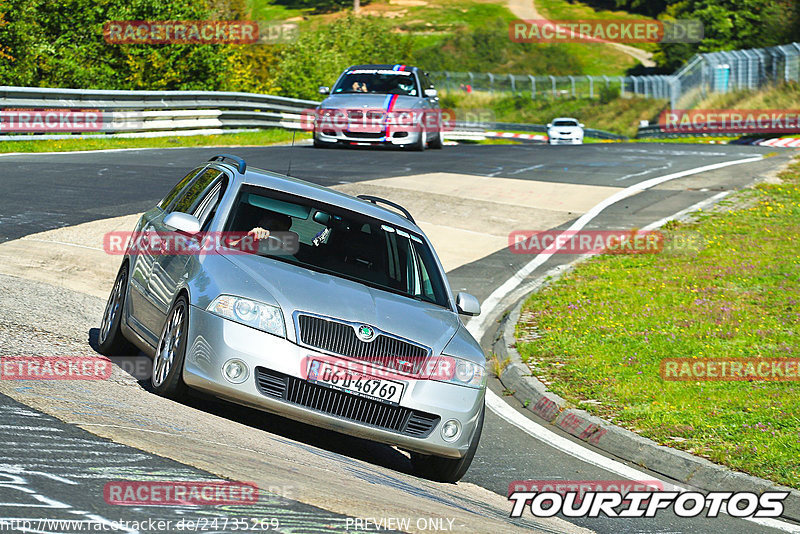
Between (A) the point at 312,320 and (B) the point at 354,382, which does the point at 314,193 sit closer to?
(A) the point at 312,320

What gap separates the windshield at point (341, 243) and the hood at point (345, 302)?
0.25 meters

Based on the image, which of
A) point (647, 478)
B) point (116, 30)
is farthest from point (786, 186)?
point (116, 30)

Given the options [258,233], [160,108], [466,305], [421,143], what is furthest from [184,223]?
[160,108]

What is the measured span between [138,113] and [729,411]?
22.2m

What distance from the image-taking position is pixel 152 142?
28016 mm

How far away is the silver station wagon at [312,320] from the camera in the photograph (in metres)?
6.63

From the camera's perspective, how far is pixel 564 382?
9.98 meters

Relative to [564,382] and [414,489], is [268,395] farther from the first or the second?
[564,382]

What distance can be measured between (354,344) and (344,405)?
377mm

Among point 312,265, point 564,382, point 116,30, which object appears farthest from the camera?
point 116,30

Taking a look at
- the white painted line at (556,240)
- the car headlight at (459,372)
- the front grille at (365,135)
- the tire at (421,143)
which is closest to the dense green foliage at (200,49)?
the front grille at (365,135)

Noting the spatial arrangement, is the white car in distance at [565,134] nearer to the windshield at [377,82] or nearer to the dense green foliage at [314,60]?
the dense green foliage at [314,60]

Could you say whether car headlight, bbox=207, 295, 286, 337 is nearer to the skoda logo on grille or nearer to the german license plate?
the german license plate

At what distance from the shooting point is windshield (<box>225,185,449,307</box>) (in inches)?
307
